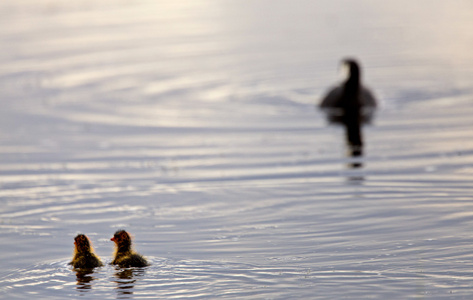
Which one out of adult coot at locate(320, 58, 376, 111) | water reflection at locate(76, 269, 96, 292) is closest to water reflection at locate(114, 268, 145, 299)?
water reflection at locate(76, 269, 96, 292)

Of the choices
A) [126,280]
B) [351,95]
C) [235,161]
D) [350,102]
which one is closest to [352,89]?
[351,95]

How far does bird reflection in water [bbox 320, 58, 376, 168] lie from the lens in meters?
18.5

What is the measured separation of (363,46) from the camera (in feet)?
85.4

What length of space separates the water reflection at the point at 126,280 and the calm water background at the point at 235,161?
26mm

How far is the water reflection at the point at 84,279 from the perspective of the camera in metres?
9.25

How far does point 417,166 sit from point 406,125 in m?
3.21

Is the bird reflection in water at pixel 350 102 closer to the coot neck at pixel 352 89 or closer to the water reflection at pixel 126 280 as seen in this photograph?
the coot neck at pixel 352 89

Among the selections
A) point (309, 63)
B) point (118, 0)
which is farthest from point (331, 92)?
point (118, 0)

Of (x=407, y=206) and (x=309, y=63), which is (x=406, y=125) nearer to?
(x=407, y=206)

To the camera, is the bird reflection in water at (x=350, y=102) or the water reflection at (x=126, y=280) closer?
the water reflection at (x=126, y=280)

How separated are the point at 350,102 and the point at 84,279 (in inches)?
427

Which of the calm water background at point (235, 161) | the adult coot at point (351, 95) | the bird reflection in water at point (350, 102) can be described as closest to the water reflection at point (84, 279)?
the calm water background at point (235, 161)

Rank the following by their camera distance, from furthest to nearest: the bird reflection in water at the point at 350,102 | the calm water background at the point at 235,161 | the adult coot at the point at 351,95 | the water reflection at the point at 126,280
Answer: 1. the adult coot at the point at 351,95
2. the bird reflection in water at the point at 350,102
3. the calm water background at the point at 235,161
4. the water reflection at the point at 126,280

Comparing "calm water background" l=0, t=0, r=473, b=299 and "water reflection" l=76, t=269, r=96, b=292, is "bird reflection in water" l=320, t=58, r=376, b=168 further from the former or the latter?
"water reflection" l=76, t=269, r=96, b=292
